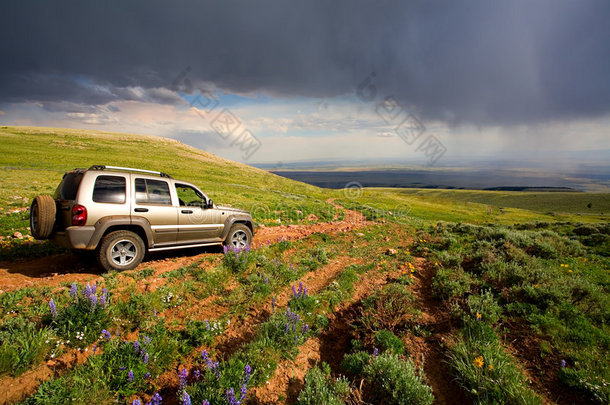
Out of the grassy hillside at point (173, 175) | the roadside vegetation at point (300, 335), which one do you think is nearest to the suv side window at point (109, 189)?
the roadside vegetation at point (300, 335)

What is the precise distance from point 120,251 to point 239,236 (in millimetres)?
3603

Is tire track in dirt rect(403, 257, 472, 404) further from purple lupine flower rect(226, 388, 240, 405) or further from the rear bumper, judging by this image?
the rear bumper

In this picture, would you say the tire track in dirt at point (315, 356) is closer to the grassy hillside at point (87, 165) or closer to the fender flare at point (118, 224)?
the fender flare at point (118, 224)

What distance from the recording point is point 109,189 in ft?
21.3

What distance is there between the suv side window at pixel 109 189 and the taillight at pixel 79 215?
13.3 inches

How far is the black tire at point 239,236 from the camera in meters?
8.93

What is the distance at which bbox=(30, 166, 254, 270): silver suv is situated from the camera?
6.01m

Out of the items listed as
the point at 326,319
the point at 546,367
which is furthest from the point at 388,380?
the point at 546,367

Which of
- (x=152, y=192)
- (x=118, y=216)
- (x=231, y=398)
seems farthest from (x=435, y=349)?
(x=152, y=192)

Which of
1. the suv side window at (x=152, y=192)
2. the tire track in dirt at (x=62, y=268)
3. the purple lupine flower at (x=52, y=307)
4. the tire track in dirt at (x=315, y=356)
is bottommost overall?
the tire track in dirt at (x=315, y=356)

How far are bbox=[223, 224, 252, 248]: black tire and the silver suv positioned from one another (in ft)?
2.20

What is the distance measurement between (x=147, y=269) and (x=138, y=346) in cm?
350

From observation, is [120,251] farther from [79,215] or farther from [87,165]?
[87,165]

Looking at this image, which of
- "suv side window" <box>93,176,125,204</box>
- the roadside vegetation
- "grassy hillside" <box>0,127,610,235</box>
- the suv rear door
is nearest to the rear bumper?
"suv side window" <box>93,176,125,204</box>
